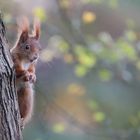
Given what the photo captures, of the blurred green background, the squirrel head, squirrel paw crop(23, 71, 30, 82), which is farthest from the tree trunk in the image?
the blurred green background

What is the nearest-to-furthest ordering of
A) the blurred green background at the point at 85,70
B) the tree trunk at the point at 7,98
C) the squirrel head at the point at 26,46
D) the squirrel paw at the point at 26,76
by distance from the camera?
the tree trunk at the point at 7,98 < the squirrel paw at the point at 26,76 < the squirrel head at the point at 26,46 < the blurred green background at the point at 85,70

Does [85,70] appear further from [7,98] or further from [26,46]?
[7,98]

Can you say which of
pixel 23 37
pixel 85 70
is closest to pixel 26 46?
pixel 23 37

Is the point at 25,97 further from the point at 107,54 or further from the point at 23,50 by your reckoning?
the point at 107,54

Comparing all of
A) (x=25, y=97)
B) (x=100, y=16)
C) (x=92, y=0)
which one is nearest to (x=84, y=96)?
(x=100, y=16)

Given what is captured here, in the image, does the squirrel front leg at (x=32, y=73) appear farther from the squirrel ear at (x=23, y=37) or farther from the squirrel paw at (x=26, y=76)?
the squirrel ear at (x=23, y=37)

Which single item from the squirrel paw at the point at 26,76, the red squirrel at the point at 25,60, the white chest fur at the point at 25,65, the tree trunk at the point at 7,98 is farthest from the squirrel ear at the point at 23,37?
the tree trunk at the point at 7,98
